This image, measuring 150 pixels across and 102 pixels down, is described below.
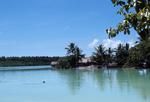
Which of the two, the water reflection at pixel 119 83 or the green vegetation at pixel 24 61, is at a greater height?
the green vegetation at pixel 24 61

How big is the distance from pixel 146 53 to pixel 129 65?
8096 mm

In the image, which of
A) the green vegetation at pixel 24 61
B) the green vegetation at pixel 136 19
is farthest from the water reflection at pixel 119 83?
the green vegetation at pixel 24 61

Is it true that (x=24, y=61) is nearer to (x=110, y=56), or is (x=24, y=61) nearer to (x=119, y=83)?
(x=110, y=56)

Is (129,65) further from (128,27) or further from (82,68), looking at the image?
(128,27)

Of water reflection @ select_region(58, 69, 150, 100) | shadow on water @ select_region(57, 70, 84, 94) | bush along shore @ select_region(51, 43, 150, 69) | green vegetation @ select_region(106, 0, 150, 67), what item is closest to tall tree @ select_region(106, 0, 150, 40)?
green vegetation @ select_region(106, 0, 150, 67)

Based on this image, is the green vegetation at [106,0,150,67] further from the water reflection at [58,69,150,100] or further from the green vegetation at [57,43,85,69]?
the green vegetation at [57,43,85,69]

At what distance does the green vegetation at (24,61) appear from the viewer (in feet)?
462

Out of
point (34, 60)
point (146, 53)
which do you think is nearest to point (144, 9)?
point (146, 53)

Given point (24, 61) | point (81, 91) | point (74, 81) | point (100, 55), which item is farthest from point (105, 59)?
point (24, 61)

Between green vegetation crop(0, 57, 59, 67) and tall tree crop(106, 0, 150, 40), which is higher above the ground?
green vegetation crop(0, 57, 59, 67)

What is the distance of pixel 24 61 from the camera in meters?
147

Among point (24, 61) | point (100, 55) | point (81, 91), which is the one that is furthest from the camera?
point (24, 61)

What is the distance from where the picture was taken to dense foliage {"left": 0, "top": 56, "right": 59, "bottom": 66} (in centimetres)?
14100

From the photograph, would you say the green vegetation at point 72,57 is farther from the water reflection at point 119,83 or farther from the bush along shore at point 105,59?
the water reflection at point 119,83
